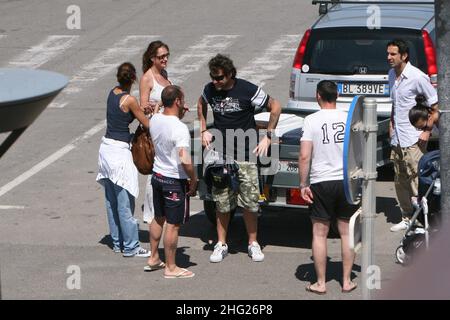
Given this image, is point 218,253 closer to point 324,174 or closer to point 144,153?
point 144,153

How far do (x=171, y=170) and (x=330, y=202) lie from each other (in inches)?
51.4

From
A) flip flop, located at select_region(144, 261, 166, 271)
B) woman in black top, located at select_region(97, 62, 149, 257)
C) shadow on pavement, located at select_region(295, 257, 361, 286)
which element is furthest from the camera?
woman in black top, located at select_region(97, 62, 149, 257)

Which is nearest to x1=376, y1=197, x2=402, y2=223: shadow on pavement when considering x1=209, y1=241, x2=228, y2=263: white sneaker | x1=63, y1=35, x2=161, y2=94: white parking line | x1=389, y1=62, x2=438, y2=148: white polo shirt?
x1=389, y1=62, x2=438, y2=148: white polo shirt

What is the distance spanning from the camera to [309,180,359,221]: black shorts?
7.09 metres

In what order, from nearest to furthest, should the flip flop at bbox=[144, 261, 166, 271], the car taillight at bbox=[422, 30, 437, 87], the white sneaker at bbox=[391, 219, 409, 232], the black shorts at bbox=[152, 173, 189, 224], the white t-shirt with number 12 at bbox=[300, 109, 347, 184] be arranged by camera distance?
the white t-shirt with number 12 at bbox=[300, 109, 347, 184] < the black shorts at bbox=[152, 173, 189, 224] < the flip flop at bbox=[144, 261, 166, 271] < the white sneaker at bbox=[391, 219, 409, 232] < the car taillight at bbox=[422, 30, 437, 87]

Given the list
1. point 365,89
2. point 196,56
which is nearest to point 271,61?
point 196,56

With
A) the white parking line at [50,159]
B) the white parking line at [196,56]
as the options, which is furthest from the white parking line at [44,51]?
the white parking line at [50,159]

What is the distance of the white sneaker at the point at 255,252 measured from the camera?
8070mm

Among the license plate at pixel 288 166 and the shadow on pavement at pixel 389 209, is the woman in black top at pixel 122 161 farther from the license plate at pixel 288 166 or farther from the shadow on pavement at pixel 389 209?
the shadow on pavement at pixel 389 209

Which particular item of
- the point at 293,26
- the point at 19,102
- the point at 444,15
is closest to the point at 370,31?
the point at 444,15

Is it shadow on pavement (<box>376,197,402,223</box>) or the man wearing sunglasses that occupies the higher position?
the man wearing sunglasses

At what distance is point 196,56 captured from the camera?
54.7 feet

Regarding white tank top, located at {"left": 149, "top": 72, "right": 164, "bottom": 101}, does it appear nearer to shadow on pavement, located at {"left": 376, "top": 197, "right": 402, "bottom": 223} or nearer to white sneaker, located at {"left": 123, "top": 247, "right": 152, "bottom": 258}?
white sneaker, located at {"left": 123, "top": 247, "right": 152, "bottom": 258}

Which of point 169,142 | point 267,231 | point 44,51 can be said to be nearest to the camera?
point 169,142
